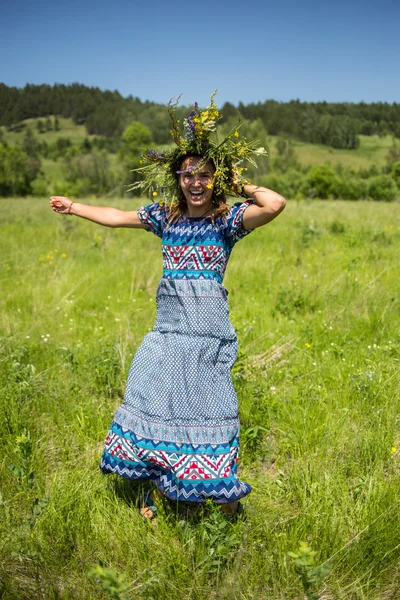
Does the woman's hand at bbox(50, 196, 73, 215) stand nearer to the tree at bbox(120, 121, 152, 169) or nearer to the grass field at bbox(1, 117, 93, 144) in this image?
the tree at bbox(120, 121, 152, 169)

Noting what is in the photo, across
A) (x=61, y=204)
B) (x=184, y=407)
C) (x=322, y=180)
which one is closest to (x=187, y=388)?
(x=184, y=407)

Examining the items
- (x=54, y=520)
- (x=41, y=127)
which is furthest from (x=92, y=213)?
(x=41, y=127)

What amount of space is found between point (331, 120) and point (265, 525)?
10666cm

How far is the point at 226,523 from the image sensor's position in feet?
6.93

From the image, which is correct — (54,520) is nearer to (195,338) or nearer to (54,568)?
(54,568)

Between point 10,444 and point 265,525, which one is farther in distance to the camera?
point 10,444

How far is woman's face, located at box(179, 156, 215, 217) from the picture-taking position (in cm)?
255

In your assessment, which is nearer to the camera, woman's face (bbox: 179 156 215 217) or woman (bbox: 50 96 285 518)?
woman (bbox: 50 96 285 518)

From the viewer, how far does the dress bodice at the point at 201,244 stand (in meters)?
2.58

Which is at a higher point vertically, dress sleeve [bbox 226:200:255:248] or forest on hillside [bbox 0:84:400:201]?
forest on hillside [bbox 0:84:400:201]

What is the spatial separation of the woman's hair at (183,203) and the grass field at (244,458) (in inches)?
48.9

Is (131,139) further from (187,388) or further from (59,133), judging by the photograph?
(187,388)

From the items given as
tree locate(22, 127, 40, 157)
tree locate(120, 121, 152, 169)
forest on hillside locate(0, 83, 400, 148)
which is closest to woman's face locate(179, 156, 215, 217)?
tree locate(120, 121, 152, 169)

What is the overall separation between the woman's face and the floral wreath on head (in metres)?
0.03
